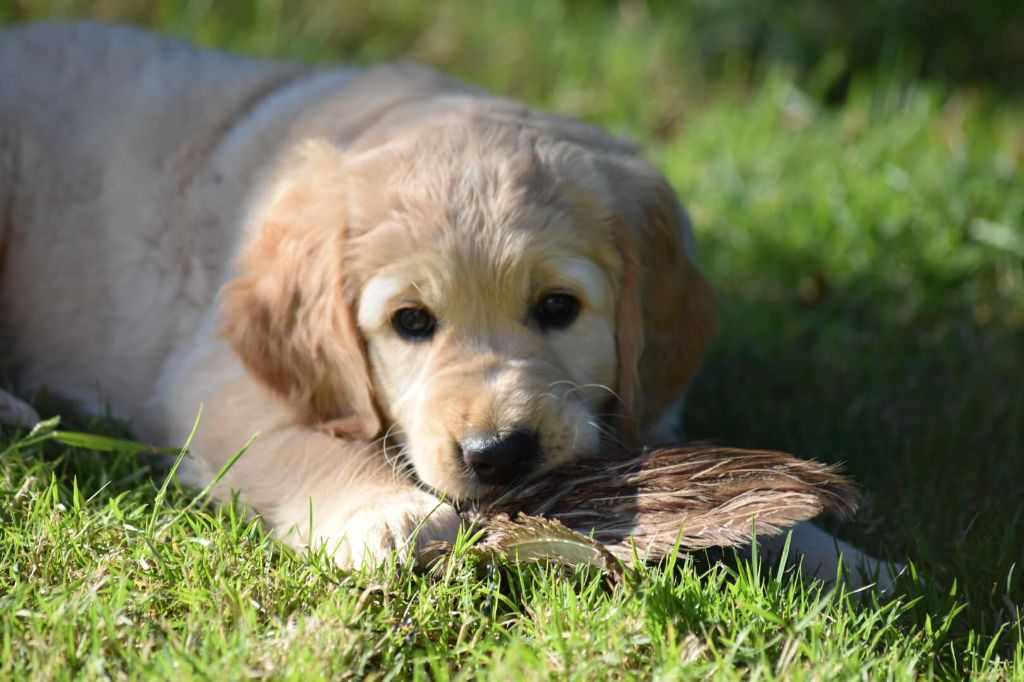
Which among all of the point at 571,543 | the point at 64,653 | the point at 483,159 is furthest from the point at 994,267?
the point at 64,653

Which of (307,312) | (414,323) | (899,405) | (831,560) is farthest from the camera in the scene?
(899,405)

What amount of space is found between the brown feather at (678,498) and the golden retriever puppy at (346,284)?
9 cm

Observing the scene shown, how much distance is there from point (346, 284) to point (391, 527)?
2.61 feet

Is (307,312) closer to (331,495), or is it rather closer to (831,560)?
→ (331,495)

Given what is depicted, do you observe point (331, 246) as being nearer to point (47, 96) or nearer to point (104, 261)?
point (104, 261)

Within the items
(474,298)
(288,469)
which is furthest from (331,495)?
(474,298)

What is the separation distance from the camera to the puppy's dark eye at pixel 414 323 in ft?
11.1

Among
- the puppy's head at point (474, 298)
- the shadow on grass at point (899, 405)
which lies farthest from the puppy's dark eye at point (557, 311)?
the shadow on grass at point (899, 405)

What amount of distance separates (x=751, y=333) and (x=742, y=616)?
2419mm

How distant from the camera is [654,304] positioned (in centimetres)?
363

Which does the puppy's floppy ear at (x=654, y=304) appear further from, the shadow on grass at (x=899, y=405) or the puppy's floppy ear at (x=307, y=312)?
the puppy's floppy ear at (x=307, y=312)

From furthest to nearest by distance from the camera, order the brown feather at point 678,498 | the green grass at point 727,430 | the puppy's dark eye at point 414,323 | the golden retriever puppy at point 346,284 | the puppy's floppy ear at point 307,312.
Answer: the puppy's floppy ear at point 307,312
the puppy's dark eye at point 414,323
the golden retriever puppy at point 346,284
the brown feather at point 678,498
the green grass at point 727,430

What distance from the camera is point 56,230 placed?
14.7 ft

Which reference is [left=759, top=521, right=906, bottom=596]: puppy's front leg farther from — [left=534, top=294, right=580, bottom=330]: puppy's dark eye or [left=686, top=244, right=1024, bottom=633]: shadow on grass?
[left=534, top=294, right=580, bottom=330]: puppy's dark eye
